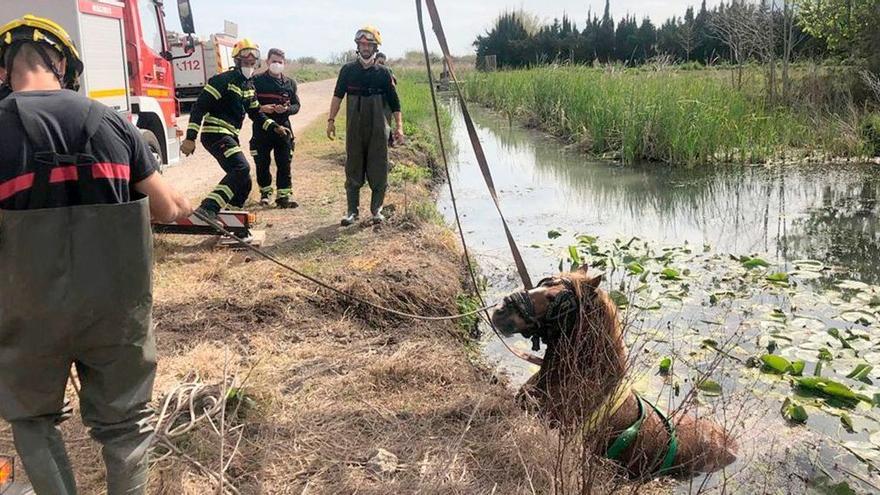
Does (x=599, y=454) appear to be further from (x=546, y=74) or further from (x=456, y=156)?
(x=546, y=74)

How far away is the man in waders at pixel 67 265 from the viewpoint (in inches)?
78.4

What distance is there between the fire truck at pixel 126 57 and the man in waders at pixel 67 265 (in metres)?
4.75

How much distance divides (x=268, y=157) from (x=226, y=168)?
57.6 inches

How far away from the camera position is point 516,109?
21062 millimetres

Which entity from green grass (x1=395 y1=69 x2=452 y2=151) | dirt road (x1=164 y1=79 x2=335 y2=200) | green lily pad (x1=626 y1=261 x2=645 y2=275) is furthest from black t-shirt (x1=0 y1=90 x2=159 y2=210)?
green grass (x1=395 y1=69 x2=452 y2=151)

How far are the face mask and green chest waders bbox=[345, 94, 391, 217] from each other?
118cm

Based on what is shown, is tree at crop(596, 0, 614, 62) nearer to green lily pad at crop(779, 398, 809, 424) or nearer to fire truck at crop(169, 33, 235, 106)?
fire truck at crop(169, 33, 235, 106)

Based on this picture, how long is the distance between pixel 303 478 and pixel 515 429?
3.11 ft

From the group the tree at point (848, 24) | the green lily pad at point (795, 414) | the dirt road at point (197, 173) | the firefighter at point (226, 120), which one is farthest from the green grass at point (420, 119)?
the green lily pad at point (795, 414)

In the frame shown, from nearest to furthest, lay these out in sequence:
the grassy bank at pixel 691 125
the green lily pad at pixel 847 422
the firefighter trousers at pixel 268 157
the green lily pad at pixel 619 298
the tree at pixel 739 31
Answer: the green lily pad at pixel 847 422 → the green lily pad at pixel 619 298 → the firefighter trousers at pixel 268 157 → the grassy bank at pixel 691 125 → the tree at pixel 739 31

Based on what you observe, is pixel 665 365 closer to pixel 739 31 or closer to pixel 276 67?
pixel 276 67

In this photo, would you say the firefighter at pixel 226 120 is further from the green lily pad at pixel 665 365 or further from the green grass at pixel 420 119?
the green grass at pixel 420 119

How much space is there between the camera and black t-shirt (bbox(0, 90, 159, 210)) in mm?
1982

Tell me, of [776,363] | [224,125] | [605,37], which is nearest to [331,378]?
[776,363]
